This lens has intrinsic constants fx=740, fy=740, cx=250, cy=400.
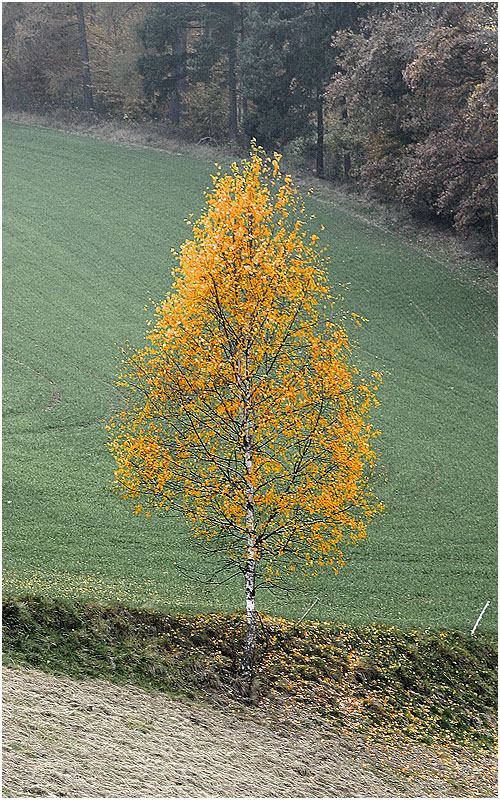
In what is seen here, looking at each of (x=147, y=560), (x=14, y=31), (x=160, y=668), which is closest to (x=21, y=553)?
(x=147, y=560)

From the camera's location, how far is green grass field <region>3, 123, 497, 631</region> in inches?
771

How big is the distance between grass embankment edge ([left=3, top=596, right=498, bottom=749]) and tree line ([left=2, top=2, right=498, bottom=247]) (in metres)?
25.4

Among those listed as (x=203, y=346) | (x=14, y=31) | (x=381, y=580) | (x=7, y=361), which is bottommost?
(x=381, y=580)

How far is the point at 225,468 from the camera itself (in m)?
14.8

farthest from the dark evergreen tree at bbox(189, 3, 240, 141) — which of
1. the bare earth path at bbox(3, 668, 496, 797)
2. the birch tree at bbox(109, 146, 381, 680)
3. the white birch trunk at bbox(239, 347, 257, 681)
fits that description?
the bare earth path at bbox(3, 668, 496, 797)

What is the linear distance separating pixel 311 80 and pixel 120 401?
26265mm

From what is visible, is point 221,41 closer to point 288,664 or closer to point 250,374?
point 250,374

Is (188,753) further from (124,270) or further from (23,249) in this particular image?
(23,249)

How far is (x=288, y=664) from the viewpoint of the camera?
15.6m

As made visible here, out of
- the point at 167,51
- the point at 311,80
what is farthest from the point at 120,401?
the point at 167,51

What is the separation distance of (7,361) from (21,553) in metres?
13.5

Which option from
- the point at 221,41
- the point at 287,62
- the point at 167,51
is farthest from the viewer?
the point at 167,51

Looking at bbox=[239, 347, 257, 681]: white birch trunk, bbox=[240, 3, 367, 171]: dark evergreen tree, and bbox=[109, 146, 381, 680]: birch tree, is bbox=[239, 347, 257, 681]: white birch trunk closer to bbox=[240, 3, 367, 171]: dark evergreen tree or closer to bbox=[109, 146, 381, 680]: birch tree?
bbox=[109, 146, 381, 680]: birch tree

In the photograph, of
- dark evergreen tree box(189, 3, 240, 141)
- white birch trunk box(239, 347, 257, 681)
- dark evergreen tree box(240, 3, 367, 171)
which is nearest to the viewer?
white birch trunk box(239, 347, 257, 681)
